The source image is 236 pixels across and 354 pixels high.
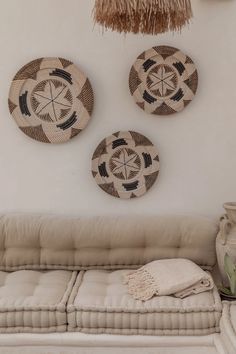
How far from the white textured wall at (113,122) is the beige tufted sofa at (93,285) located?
20 cm

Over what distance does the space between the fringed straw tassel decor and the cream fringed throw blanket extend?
133cm

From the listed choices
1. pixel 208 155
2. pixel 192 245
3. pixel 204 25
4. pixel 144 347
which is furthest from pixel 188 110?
pixel 144 347

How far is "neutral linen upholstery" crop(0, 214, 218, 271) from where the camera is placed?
2957mm

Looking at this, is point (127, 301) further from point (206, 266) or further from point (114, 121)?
point (114, 121)

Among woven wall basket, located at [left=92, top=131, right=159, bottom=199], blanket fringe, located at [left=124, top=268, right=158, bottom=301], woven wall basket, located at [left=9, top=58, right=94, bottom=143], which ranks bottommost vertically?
blanket fringe, located at [left=124, top=268, right=158, bottom=301]

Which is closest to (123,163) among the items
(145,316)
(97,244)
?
(97,244)

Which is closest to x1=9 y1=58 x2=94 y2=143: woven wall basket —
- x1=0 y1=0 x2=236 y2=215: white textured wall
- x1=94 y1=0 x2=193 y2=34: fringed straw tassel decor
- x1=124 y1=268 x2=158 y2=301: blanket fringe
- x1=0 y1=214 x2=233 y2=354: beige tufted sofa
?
x1=0 y1=0 x2=236 y2=215: white textured wall

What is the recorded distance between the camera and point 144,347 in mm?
2424

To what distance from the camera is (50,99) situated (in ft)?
10.0

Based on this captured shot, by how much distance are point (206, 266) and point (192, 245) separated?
17 centimetres

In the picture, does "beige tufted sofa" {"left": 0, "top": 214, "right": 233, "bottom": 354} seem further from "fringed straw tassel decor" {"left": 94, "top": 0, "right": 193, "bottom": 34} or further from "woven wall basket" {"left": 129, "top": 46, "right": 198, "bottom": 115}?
"fringed straw tassel decor" {"left": 94, "top": 0, "right": 193, "bottom": 34}

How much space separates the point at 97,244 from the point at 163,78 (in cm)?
117

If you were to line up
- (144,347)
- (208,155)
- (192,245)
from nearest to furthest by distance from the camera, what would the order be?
(144,347)
(192,245)
(208,155)

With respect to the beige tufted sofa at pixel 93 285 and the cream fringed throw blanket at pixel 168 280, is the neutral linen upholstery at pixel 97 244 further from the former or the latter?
the cream fringed throw blanket at pixel 168 280
